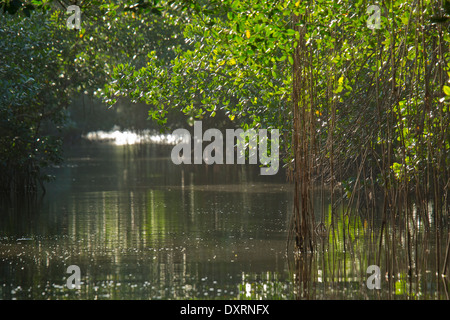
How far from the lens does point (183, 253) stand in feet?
39.8

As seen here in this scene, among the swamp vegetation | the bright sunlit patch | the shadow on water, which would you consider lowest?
the shadow on water

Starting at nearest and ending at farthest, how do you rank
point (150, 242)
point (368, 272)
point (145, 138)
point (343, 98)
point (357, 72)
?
point (368, 272), point (357, 72), point (343, 98), point (150, 242), point (145, 138)

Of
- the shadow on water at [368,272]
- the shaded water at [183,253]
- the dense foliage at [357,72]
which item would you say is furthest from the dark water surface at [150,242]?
the dense foliage at [357,72]

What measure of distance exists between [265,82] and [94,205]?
7598 millimetres

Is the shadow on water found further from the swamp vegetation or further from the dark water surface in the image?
the dark water surface

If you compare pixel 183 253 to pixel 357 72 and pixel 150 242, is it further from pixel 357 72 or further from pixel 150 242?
pixel 357 72

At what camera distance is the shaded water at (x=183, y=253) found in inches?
375

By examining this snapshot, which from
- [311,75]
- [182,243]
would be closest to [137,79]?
[182,243]

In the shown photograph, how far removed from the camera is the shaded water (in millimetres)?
9516

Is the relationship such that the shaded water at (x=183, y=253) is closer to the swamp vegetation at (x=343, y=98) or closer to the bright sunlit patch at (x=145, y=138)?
the swamp vegetation at (x=343, y=98)

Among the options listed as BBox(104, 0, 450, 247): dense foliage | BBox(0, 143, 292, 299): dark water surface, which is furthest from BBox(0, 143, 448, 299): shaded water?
BBox(104, 0, 450, 247): dense foliage

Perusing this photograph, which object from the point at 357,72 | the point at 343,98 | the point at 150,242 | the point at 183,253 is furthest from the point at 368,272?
the point at 150,242

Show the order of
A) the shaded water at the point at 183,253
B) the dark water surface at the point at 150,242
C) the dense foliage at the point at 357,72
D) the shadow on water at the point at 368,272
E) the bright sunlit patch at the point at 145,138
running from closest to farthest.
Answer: the shadow on water at the point at 368,272, the dense foliage at the point at 357,72, the shaded water at the point at 183,253, the dark water surface at the point at 150,242, the bright sunlit patch at the point at 145,138

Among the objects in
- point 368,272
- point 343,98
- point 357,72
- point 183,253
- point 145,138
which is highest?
point 145,138
